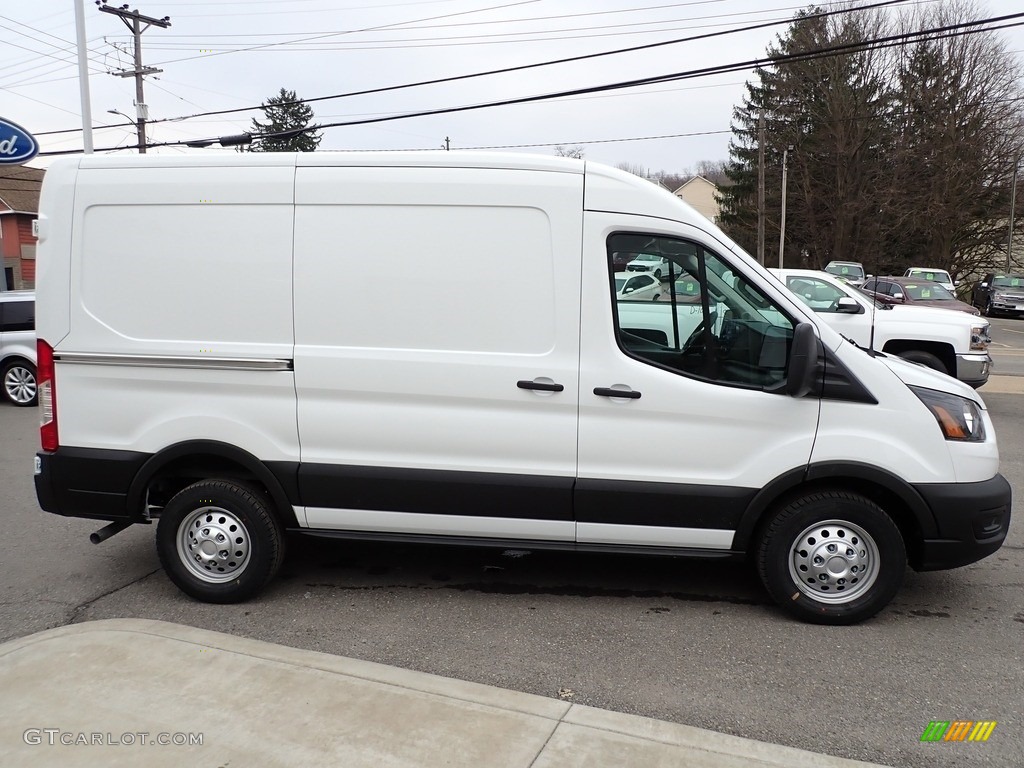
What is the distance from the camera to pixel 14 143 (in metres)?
11.8

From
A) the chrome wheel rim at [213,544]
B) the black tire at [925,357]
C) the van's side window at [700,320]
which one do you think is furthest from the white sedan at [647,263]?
the black tire at [925,357]

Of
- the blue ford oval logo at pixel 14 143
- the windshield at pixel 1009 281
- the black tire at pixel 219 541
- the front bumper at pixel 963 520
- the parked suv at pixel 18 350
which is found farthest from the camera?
the windshield at pixel 1009 281

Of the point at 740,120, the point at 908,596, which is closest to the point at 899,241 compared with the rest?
the point at 740,120

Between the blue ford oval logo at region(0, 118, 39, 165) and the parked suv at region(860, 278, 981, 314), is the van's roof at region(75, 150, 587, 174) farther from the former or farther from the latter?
the parked suv at region(860, 278, 981, 314)

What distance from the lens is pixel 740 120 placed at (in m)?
50.9

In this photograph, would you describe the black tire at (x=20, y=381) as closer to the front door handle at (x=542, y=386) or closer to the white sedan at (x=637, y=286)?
the front door handle at (x=542, y=386)

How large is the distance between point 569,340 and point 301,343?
4.67 ft

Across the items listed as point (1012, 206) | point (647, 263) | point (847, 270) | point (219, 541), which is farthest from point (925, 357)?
point (1012, 206)

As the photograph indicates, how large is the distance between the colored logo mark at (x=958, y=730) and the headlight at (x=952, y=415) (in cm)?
137

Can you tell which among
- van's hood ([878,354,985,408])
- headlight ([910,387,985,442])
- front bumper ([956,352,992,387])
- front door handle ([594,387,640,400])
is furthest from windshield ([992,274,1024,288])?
front door handle ([594,387,640,400])

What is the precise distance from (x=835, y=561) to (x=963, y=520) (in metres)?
0.65

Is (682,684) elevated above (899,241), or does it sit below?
below

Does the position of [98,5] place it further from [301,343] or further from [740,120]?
[740,120]

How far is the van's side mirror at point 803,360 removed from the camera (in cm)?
376
